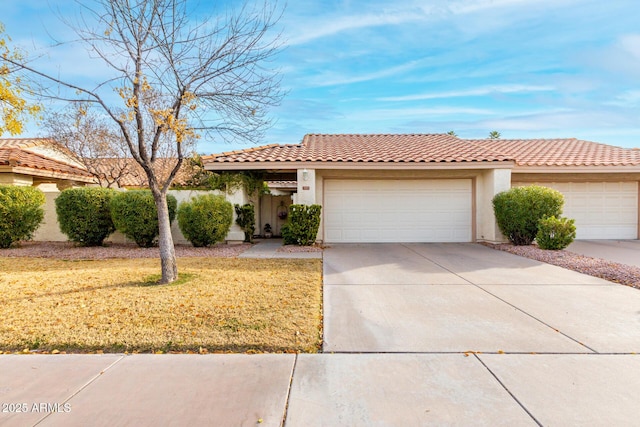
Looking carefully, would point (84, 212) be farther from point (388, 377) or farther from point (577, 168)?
point (577, 168)

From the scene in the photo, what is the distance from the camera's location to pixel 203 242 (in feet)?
→ 37.7

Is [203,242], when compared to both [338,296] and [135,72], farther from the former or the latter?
[338,296]

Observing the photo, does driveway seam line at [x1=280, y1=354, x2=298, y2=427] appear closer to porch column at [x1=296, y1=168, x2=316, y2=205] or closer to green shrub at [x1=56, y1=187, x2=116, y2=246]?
porch column at [x1=296, y1=168, x2=316, y2=205]

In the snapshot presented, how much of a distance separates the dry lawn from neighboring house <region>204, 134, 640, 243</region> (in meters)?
4.92

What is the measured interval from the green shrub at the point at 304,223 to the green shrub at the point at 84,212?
18.8 ft

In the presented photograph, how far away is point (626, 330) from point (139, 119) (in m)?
7.58

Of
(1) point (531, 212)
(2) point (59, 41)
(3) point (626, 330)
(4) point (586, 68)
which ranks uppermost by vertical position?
(4) point (586, 68)

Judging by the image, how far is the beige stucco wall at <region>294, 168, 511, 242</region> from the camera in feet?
39.7

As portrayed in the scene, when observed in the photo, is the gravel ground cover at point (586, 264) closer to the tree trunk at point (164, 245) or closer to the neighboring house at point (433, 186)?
the neighboring house at point (433, 186)

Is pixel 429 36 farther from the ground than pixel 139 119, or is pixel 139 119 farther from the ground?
pixel 429 36

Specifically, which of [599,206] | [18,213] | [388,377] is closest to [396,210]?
[599,206]

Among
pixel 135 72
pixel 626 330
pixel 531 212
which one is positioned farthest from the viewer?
pixel 531 212

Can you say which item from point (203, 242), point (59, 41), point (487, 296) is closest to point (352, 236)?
point (203, 242)

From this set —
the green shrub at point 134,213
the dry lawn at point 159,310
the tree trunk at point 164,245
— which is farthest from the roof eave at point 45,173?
the tree trunk at point 164,245
